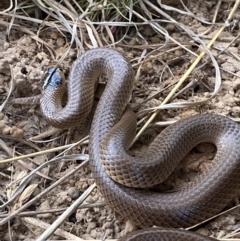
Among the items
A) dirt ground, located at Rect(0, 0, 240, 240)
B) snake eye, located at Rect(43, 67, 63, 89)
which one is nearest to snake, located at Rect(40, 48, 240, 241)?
snake eye, located at Rect(43, 67, 63, 89)

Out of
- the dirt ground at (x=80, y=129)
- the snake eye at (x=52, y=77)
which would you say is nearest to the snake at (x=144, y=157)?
the snake eye at (x=52, y=77)

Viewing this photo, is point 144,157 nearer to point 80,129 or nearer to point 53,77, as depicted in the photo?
point 80,129

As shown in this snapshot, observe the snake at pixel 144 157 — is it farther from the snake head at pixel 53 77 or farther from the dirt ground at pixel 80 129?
the dirt ground at pixel 80 129

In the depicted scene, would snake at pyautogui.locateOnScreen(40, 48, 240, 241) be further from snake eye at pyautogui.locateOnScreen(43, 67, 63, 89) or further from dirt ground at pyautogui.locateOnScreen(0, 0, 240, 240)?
dirt ground at pyautogui.locateOnScreen(0, 0, 240, 240)

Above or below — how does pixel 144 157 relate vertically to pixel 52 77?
above

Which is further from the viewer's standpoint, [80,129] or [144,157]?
[80,129]

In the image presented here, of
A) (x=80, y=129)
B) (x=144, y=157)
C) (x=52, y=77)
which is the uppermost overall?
(x=144, y=157)

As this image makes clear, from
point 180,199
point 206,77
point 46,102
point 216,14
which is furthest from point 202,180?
point 216,14

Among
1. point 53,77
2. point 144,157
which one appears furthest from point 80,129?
point 144,157
